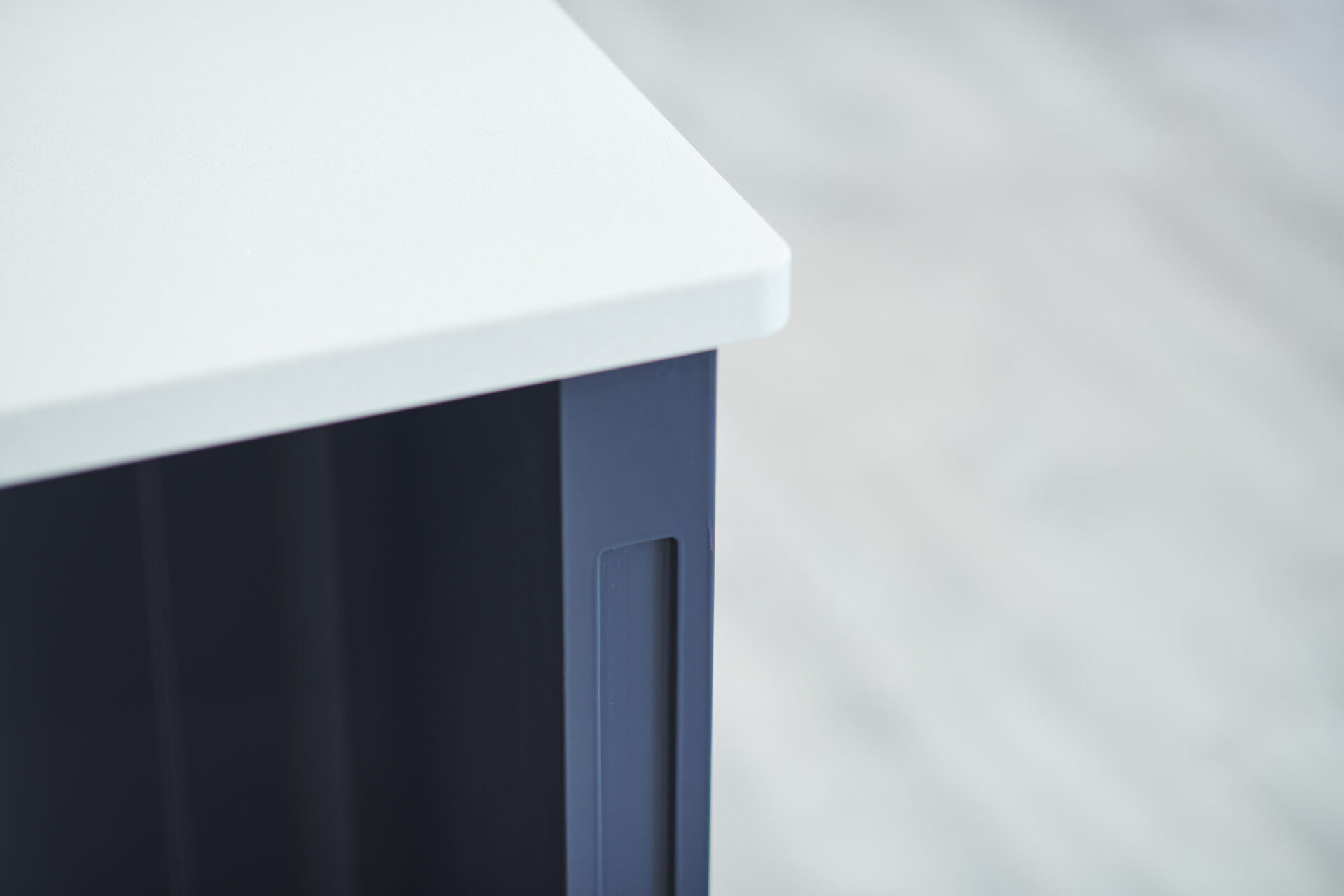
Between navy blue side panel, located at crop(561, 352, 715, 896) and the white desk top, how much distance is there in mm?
36

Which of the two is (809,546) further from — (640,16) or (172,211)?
(640,16)

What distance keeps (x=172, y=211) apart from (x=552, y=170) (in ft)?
0.41

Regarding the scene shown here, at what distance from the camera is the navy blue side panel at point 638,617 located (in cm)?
46

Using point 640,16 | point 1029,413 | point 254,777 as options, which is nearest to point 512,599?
point 254,777

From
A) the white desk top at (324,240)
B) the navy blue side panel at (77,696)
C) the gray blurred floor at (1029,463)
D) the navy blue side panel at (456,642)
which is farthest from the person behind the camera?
the gray blurred floor at (1029,463)

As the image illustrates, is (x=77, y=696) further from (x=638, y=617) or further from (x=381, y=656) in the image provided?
(x=638, y=617)

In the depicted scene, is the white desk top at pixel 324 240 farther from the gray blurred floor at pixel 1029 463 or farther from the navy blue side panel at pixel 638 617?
the gray blurred floor at pixel 1029 463

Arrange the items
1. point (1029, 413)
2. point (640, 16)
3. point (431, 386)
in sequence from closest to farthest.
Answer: point (431, 386), point (1029, 413), point (640, 16)

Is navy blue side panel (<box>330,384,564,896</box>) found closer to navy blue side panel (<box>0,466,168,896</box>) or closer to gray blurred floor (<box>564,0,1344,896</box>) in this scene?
navy blue side panel (<box>0,466,168,896</box>)

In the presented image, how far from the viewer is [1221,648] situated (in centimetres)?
141

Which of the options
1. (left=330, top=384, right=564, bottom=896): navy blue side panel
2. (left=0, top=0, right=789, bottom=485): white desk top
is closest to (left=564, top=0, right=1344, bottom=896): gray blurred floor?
(left=330, top=384, right=564, bottom=896): navy blue side panel

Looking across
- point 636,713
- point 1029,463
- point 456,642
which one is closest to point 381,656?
point 456,642

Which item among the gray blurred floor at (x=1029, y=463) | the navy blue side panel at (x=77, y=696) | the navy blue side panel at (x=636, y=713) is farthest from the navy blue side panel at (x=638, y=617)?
the gray blurred floor at (x=1029, y=463)

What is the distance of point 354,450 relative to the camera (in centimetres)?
61
